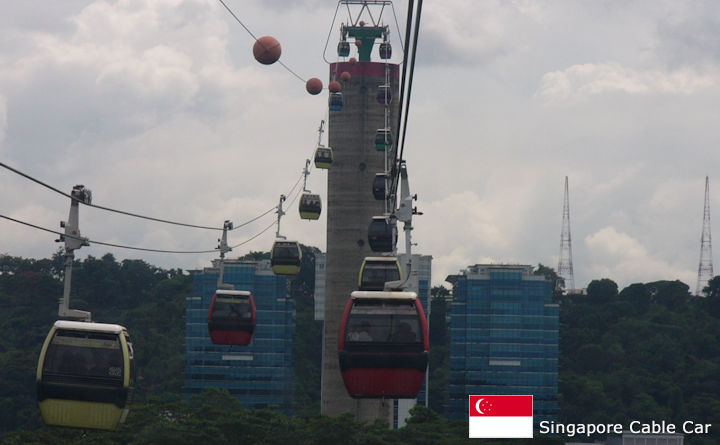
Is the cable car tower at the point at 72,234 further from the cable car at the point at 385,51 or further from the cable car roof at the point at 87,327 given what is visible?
the cable car at the point at 385,51

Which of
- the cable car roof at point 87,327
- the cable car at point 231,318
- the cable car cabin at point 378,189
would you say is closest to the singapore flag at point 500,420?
the cable car cabin at point 378,189

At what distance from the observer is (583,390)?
18425 centimetres

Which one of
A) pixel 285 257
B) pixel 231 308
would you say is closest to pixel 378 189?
pixel 285 257

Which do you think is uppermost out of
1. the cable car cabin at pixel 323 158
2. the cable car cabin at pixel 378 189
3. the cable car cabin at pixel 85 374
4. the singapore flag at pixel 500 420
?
the cable car cabin at pixel 323 158

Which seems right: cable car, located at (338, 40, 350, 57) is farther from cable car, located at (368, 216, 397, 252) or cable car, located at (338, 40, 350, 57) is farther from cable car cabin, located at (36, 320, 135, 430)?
cable car cabin, located at (36, 320, 135, 430)

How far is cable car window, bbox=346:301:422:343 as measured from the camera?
3466cm

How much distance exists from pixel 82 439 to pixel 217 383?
4478 inches

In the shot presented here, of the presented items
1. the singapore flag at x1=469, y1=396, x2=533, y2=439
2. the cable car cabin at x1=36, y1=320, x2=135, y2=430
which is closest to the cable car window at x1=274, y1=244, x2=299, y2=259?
the singapore flag at x1=469, y1=396, x2=533, y2=439

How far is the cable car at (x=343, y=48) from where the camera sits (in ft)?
A: 383

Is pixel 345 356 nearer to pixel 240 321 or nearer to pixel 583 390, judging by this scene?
pixel 240 321

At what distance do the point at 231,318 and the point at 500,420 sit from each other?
2363 inches

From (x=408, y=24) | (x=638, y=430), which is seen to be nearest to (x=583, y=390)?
(x=638, y=430)

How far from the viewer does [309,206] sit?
90625 millimetres

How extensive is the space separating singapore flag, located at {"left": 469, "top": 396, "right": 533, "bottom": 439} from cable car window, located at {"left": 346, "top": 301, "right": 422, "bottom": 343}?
211ft
